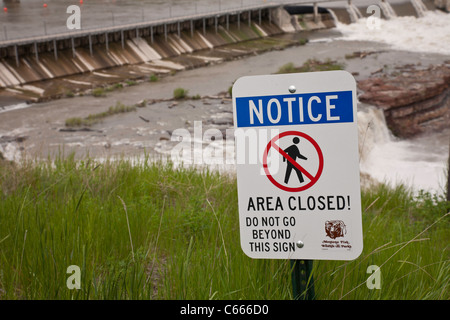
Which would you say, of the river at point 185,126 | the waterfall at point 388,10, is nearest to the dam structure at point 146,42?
the river at point 185,126

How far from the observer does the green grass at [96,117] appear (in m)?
20.2

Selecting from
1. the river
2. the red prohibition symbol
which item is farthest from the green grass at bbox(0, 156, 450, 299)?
the river

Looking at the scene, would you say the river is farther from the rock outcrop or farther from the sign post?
the sign post

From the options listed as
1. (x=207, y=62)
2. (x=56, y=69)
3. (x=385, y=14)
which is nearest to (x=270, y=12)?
(x=385, y=14)

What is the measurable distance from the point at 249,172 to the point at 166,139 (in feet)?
54.2

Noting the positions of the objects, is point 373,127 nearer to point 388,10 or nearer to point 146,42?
point 146,42

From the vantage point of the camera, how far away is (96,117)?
21.1 m

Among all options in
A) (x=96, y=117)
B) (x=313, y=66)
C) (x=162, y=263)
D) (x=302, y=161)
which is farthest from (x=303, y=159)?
(x=313, y=66)

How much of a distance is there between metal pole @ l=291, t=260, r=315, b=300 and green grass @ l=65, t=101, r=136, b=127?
1874cm

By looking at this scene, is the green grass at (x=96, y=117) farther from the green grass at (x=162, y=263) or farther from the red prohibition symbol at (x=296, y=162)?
the red prohibition symbol at (x=296, y=162)

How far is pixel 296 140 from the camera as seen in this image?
6.81 ft

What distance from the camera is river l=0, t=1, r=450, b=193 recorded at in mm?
17094

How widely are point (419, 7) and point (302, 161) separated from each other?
50.4 meters

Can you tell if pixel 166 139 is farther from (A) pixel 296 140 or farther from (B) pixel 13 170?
(A) pixel 296 140
